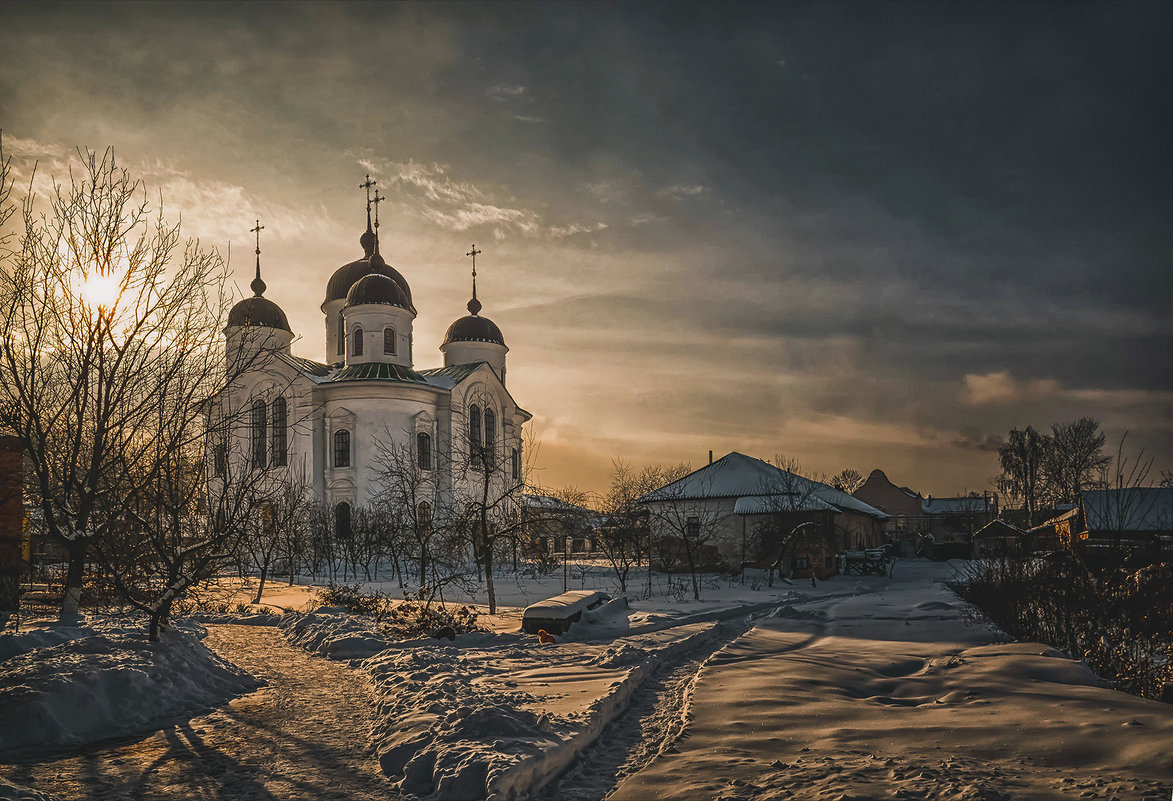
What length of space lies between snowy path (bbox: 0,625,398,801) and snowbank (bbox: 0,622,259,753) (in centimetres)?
42

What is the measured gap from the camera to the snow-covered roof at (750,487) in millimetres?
33188

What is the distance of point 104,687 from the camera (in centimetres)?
839

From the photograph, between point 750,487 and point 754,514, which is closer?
point 754,514

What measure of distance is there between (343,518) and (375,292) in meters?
12.4

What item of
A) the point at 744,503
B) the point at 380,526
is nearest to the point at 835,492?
the point at 744,503

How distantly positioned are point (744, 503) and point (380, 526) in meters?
15.9

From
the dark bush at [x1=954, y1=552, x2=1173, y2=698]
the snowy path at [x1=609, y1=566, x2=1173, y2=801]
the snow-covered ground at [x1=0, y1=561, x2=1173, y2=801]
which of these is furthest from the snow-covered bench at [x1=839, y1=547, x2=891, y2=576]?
the snowy path at [x1=609, y1=566, x2=1173, y2=801]

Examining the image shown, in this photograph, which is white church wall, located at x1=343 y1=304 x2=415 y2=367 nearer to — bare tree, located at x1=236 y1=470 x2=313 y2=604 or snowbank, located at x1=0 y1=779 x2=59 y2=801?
bare tree, located at x1=236 y1=470 x2=313 y2=604

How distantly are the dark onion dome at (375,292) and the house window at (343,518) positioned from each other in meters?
11.1

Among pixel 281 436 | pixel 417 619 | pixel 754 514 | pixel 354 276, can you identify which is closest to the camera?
pixel 417 619

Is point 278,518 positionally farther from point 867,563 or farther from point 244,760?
point 244,760

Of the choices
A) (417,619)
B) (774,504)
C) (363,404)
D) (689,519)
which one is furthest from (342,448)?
(417,619)

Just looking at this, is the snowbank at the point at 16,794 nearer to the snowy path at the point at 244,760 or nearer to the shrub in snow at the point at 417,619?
the snowy path at the point at 244,760

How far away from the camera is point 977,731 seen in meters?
6.55
